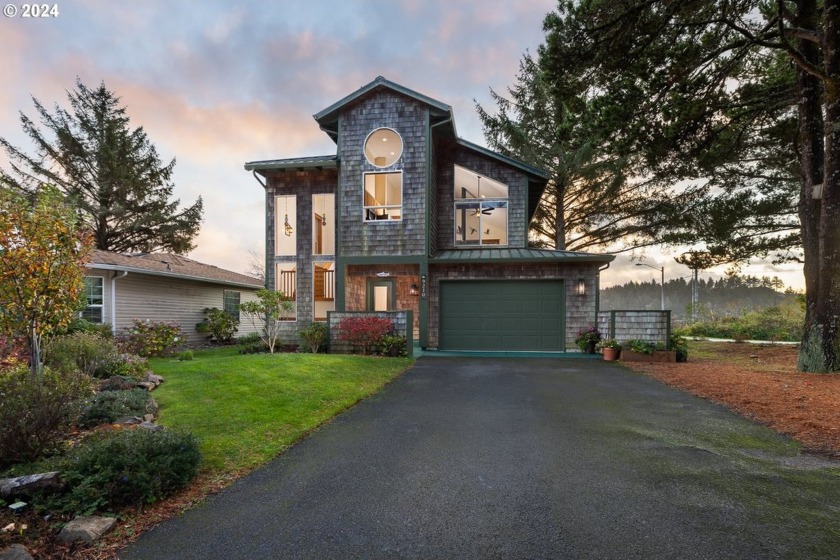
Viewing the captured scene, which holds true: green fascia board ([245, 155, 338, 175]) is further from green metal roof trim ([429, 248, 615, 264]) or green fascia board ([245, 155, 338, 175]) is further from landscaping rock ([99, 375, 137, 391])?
landscaping rock ([99, 375, 137, 391])

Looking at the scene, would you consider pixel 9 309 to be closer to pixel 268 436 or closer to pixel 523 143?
pixel 268 436

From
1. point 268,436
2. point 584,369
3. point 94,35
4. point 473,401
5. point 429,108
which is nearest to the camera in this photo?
point 268,436

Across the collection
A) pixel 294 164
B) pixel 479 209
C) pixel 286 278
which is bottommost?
pixel 286 278

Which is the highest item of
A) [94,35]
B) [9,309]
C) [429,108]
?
[94,35]

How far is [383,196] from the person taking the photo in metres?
12.8

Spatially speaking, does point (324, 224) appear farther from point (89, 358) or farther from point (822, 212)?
point (822, 212)

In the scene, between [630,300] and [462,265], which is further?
[630,300]

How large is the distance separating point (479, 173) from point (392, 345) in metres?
6.95

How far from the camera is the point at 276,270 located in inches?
509

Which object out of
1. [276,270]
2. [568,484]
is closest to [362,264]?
[276,270]

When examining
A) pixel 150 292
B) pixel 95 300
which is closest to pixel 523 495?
pixel 95 300

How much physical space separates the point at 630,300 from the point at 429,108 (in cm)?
6648

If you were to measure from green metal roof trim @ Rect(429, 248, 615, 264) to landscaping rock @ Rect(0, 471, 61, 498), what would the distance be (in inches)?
390

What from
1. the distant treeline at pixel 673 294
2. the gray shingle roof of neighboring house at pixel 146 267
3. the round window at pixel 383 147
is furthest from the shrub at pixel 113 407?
the distant treeline at pixel 673 294
